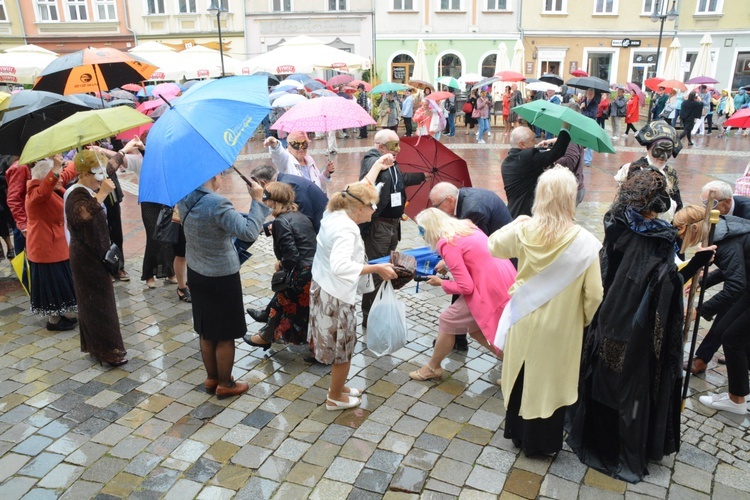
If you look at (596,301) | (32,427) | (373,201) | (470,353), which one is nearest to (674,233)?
(596,301)

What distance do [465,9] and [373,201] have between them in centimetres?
2949

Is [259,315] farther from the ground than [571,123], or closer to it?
closer to it

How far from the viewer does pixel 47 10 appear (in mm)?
32938

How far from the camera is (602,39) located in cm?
3092

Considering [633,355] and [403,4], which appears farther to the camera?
[403,4]

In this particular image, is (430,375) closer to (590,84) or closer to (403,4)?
(590,84)

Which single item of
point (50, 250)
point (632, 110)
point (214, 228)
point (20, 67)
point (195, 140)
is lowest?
point (632, 110)

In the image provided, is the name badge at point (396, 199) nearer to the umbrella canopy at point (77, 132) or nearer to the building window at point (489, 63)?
the umbrella canopy at point (77, 132)

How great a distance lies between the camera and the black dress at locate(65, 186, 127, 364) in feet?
15.1

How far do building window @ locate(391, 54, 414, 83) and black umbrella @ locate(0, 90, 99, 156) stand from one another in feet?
87.5

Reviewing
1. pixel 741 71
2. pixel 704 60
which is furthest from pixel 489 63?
pixel 741 71

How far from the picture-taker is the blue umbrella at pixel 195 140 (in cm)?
351

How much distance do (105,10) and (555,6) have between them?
2411 cm

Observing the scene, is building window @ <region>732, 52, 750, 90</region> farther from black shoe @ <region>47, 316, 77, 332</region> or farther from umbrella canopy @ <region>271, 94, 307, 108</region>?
black shoe @ <region>47, 316, 77, 332</region>
